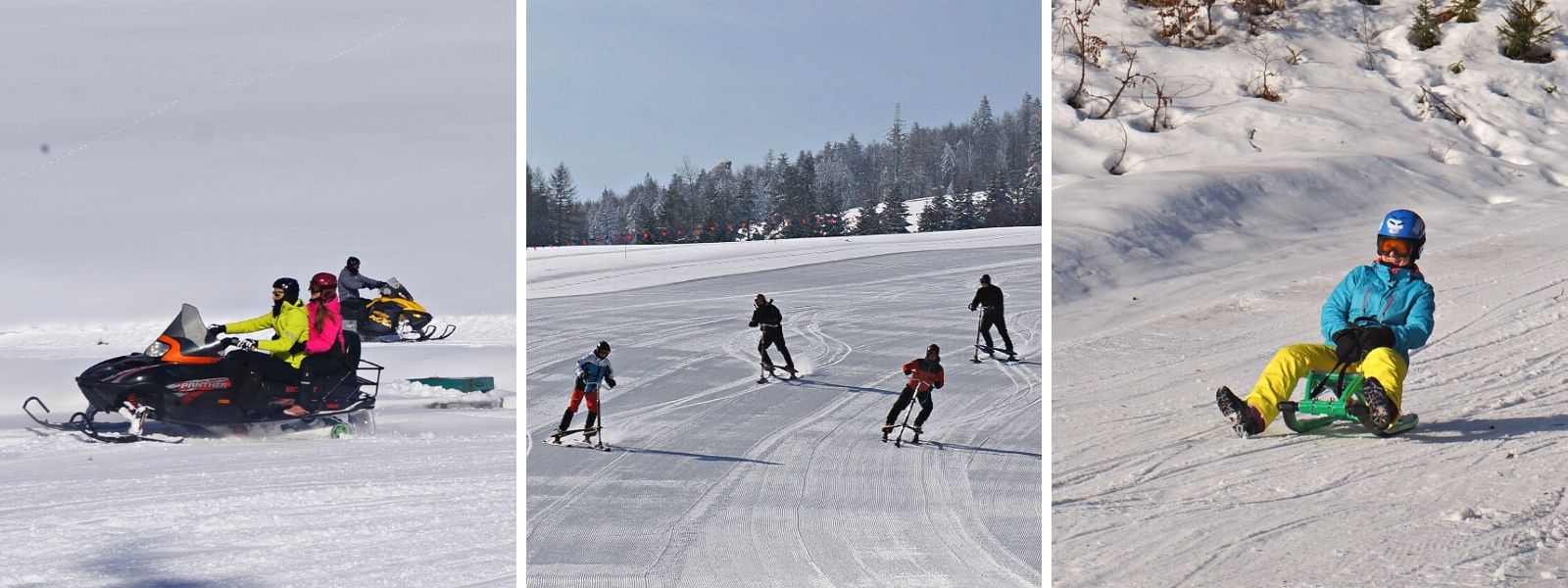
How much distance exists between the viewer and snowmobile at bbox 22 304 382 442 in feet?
20.2

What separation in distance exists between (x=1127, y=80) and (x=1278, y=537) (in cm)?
740

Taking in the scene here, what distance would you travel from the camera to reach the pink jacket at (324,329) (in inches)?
248

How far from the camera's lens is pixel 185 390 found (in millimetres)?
6195

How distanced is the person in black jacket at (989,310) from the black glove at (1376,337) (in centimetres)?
199

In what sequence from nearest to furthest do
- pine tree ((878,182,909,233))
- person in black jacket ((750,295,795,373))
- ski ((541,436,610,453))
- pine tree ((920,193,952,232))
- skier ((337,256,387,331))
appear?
ski ((541,436,610,453)) → pine tree ((920,193,952,232)) → pine tree ((878,182,909,233)) → person in black jacket ((750,295,795,373)) → skier ((337,256,387,331))

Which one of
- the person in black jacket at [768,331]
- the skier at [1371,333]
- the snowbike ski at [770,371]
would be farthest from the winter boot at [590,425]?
the skier at [1371,333]

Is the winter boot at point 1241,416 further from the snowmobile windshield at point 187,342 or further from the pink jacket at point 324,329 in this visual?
the snowmobile windshield at point 187,342

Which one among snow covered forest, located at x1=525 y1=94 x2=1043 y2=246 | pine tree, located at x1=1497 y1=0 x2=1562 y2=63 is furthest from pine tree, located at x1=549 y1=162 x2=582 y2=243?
pine tree, located at x1=1497 y1=0 x2=1562 y2=63

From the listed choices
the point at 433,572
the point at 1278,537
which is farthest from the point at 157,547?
the point at 1278,537

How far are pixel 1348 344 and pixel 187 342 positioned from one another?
5.21 metres

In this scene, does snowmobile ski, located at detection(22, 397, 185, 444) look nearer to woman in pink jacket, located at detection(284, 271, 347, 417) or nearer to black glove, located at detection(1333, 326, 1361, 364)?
woman in pink jacket, located at detection(284, 271, 347, 417)

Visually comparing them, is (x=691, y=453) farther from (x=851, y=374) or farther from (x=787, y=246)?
(x=787, y=246)

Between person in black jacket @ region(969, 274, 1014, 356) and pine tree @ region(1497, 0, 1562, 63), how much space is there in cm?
750

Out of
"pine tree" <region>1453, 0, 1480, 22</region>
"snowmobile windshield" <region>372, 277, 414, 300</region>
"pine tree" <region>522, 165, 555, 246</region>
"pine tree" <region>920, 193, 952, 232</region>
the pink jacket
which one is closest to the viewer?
"pine tree" <region>522, 165, 555, 246</region>
